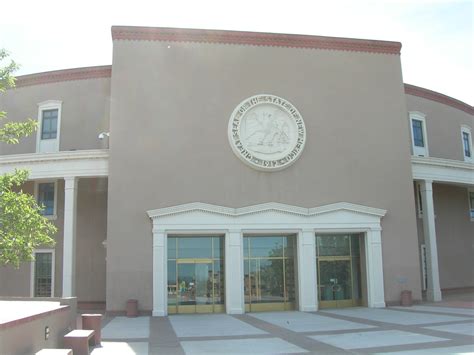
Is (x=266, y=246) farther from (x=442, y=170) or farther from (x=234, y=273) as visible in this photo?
(x=442, y=170)

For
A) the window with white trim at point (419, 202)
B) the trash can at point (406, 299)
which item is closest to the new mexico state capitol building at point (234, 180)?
the trash can at point (406, 299)

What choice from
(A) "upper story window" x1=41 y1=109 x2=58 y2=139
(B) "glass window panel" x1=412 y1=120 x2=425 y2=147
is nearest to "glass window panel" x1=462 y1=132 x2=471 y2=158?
(B) "glass window panel" x1=412 y1=120 x2=425 y2=147

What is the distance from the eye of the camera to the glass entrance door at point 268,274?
76.5 ft

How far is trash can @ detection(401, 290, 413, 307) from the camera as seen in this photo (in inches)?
944

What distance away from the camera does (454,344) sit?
13242 mm

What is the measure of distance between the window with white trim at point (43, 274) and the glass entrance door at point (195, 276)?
6733 mm

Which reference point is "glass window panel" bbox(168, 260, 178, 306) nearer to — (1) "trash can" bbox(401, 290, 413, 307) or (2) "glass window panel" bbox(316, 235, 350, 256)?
(2) "glass window panel" bbox(316, 235, 350, 256)

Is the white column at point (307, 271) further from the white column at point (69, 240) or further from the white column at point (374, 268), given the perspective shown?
the white column at point (69, 240)

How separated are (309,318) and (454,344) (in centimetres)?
745

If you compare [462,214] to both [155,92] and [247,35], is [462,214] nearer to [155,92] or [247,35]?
[247,35]

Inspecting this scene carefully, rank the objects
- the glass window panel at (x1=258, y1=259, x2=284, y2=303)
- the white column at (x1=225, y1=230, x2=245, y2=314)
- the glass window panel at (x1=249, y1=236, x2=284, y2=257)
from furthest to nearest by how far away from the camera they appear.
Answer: the glass window panel at (x1=249, y1=236, x2=284, y2=257), the glass window panel at (x1=258, y1=259, x2=284, y2=303), the white column at (x1=225, y1=230, x2=245, y2=314)

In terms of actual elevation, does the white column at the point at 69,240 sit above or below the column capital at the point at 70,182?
below

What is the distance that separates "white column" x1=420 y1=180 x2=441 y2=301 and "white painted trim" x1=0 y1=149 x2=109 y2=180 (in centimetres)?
1616

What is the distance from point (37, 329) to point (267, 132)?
15.7m
